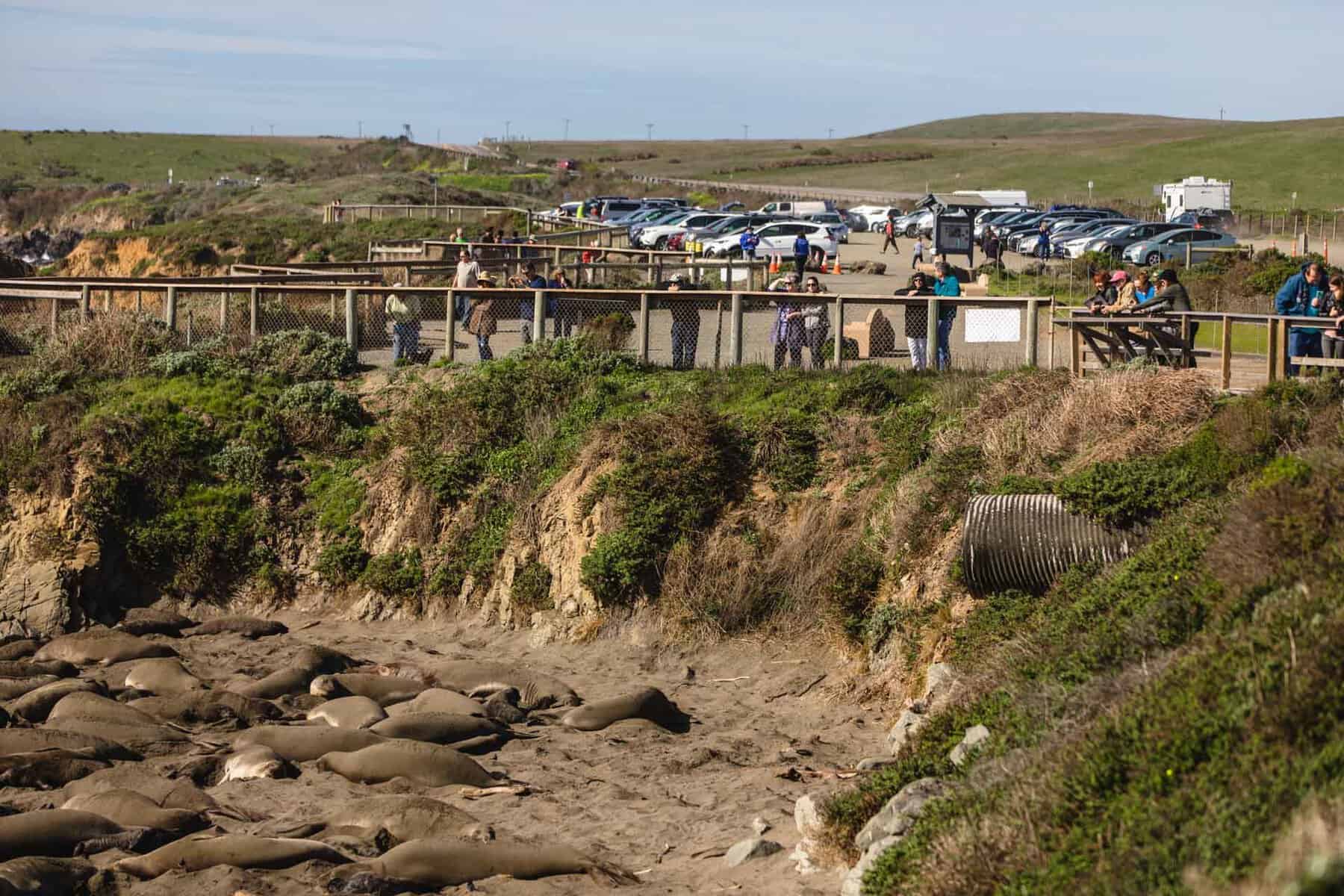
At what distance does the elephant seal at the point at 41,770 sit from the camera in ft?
47.6

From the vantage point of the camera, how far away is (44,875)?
38.8 feet

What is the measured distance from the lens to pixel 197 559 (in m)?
22.2

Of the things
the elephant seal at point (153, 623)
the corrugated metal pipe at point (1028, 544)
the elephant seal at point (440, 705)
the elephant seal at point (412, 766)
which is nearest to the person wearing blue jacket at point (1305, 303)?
the corrugated metal pipe at point (1028, 544)

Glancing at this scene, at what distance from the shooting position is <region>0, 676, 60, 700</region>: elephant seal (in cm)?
1758

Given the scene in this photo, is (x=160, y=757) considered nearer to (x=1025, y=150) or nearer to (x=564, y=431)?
(x=564, y=431)

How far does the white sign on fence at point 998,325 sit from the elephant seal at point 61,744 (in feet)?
37.8

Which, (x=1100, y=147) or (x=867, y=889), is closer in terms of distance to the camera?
(x=867, y=889)

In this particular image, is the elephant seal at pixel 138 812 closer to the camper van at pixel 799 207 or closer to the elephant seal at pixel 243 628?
the elephant seal at pixel 243 628

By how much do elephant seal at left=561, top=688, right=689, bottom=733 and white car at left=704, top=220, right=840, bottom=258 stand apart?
33.2 m

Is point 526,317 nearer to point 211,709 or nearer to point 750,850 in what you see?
point 211,709

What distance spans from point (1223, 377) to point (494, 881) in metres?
10.6

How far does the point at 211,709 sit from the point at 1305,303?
13386mm

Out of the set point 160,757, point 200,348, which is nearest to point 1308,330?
point 160,757

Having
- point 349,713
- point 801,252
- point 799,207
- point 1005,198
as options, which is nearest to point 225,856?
point 349,713
